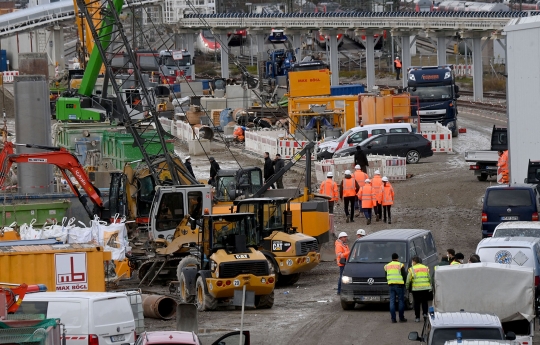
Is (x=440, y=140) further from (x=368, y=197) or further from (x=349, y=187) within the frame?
(x=368, y=197)

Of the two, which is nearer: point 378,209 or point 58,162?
point 58,162

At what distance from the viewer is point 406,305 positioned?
69.6 feet

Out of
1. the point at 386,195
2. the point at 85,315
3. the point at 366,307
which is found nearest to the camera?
the point at 85,315

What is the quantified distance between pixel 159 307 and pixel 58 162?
9307 mm

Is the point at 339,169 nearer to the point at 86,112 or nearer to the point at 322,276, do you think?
the point at 322,276

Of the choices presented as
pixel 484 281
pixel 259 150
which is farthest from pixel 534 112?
pixel 259 150

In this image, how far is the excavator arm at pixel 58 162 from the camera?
2892cm

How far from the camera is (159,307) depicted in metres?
21.0

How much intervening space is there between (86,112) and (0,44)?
6748cm

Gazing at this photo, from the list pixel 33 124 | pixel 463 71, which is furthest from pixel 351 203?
pixel 463 71

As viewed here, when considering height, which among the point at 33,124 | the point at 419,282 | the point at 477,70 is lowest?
the point at 419,282

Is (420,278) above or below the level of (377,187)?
below

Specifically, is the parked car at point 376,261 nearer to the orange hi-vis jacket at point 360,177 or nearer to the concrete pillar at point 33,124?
the orange hi-vis jacket at point 360,177

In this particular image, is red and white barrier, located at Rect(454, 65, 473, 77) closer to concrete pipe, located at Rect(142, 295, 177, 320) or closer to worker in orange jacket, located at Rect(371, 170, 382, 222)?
worker in orange jacket, located at Rect(371, 170, 382, 222)
